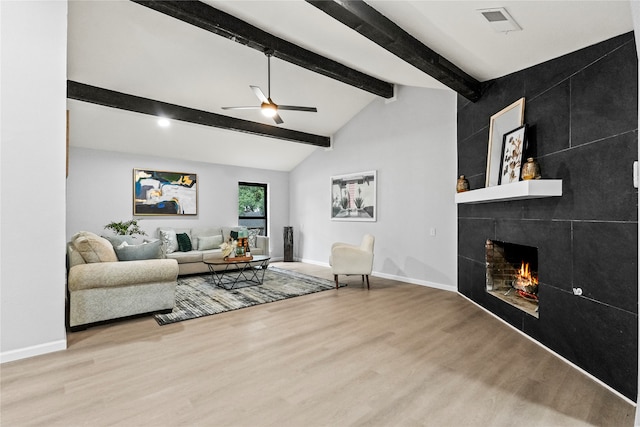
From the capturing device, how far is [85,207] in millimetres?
5992

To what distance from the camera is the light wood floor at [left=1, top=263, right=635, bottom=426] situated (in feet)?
6.27

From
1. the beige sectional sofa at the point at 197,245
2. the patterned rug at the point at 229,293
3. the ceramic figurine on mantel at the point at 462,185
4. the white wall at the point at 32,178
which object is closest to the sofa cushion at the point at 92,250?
the white wall at the point at 32,178

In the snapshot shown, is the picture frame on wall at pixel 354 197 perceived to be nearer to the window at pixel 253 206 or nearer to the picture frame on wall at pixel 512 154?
the window at pixel 253 206

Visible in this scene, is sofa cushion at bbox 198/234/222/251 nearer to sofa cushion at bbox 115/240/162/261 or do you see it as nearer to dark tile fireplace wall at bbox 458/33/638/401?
sofa cushion at bbox 115/240/162/261

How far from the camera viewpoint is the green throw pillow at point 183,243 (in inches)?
256

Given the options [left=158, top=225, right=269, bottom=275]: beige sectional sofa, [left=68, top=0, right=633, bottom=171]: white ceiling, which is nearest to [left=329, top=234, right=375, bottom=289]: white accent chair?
[left=158, top=225, right=269, bottom=275]: beige sectional sofa

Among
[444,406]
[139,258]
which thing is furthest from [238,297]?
[444,406]

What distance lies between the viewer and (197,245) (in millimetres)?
6789

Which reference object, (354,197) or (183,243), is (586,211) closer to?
(354,197)

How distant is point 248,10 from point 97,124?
381 cm

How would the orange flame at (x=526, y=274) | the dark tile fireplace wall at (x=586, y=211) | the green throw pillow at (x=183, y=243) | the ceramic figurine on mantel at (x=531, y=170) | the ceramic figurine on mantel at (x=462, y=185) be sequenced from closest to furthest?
the dark tile fireplace wall at (x=586, y=211)
the ceramic figurine on mantel at (x=531, y=170)
the orange flame at (x=526, y=274)
the ceramic figurine on mantel at (x=462, y=185)
the green throw pillow at (x=183, y=243)

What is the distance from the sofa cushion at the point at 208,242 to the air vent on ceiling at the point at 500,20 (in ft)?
19.5

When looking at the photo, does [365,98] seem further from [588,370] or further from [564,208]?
[588,370]

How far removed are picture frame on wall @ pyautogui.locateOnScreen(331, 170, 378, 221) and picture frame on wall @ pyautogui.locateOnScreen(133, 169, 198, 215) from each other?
3155mm
